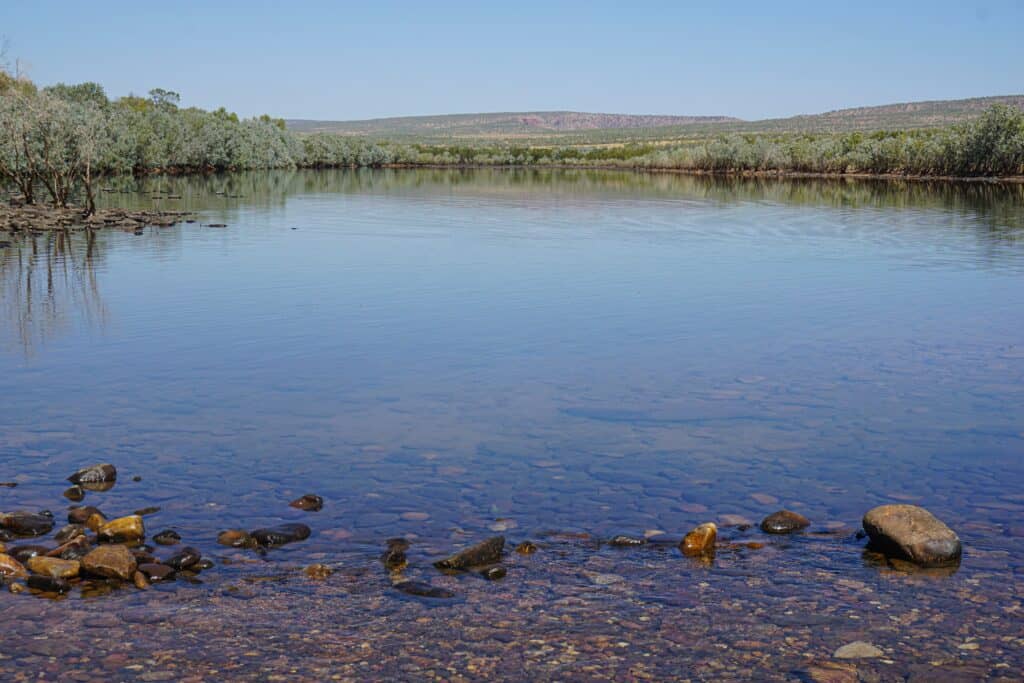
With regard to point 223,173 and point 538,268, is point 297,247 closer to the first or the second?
point 538,268

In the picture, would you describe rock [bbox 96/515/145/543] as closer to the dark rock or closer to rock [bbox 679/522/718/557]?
the dark rock

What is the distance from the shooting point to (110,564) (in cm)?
771

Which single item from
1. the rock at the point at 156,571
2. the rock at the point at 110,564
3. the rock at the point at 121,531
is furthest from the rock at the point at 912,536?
the rock at the point at 121,531

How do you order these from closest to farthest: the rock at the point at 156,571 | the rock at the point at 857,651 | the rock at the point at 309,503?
→ the rock at the point at 857,651 → the rock at the point at 156,571 → the rock at the point at 309,503

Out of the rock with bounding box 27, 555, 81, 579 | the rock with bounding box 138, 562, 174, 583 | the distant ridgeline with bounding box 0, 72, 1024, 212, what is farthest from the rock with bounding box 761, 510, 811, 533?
the distant ridgeline with bounding box 0, 72, 1024, 212

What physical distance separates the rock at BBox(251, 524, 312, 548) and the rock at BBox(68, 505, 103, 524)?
1.40 meters

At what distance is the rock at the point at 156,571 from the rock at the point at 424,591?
167cm

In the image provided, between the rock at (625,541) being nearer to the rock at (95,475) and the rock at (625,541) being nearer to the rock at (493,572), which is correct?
the rock at (493,572)

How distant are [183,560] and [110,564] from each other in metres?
0.51

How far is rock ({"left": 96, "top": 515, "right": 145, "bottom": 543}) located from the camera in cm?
840

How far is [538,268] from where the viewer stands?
28.0 m

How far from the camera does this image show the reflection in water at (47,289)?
715 inches

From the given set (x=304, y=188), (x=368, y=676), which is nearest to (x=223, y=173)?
(x=304, y=188)

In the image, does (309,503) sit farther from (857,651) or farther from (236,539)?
(857,651)
